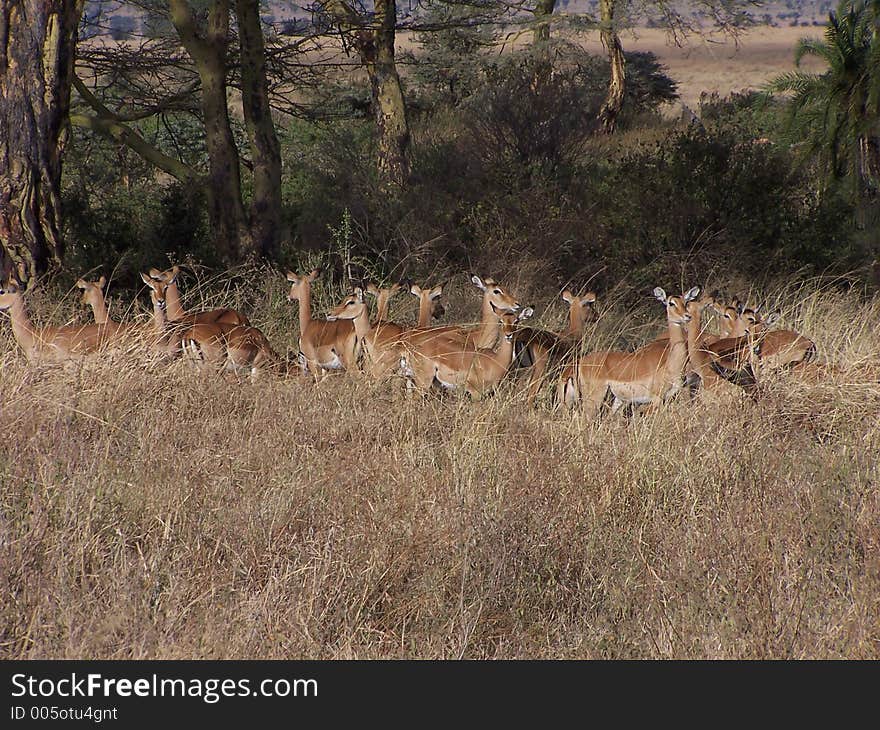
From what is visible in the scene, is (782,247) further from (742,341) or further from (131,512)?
(131,512)

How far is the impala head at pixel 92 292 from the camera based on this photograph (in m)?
8.12

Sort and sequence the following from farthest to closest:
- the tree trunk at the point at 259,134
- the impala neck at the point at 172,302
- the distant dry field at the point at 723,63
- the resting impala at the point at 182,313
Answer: the distant dry field at the point at 723,63 → the tree trunk at the point at 259,134 → the impala neck at the point at 172,302 → the resting impala at the point at 182,313

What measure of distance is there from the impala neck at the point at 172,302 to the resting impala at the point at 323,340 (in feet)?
2.65

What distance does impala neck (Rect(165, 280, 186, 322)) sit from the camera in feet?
26.2

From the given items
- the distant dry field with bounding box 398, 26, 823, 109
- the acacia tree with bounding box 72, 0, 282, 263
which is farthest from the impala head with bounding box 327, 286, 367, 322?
the distant dry field with bounding box 398, 26, 823, 109

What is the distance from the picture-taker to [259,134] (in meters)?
11.7

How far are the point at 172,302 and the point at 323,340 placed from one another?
109 centimetres

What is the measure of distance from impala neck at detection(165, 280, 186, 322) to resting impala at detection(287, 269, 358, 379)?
0.81 metres

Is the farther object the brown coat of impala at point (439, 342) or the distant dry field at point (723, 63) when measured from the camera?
the distant dry field at point (723, 63)

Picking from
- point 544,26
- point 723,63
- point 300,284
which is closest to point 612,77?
point 544,26

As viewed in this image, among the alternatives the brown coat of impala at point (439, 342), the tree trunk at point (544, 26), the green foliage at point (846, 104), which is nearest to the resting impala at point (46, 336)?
the brown coat of impala at point (439, 342)

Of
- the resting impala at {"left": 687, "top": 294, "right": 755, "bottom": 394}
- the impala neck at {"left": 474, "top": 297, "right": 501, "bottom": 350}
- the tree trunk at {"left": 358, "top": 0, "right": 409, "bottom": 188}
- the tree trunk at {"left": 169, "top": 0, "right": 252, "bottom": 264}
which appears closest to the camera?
the resting impala at {"left": 687, "top": 294, "right": 755, "bottom": 394}

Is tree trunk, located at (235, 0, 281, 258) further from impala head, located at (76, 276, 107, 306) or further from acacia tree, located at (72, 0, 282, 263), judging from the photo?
impala head, located at (76, 276, 107, 306)

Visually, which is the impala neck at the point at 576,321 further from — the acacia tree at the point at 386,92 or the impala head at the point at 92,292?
the acacia tree at the point at 386,92
